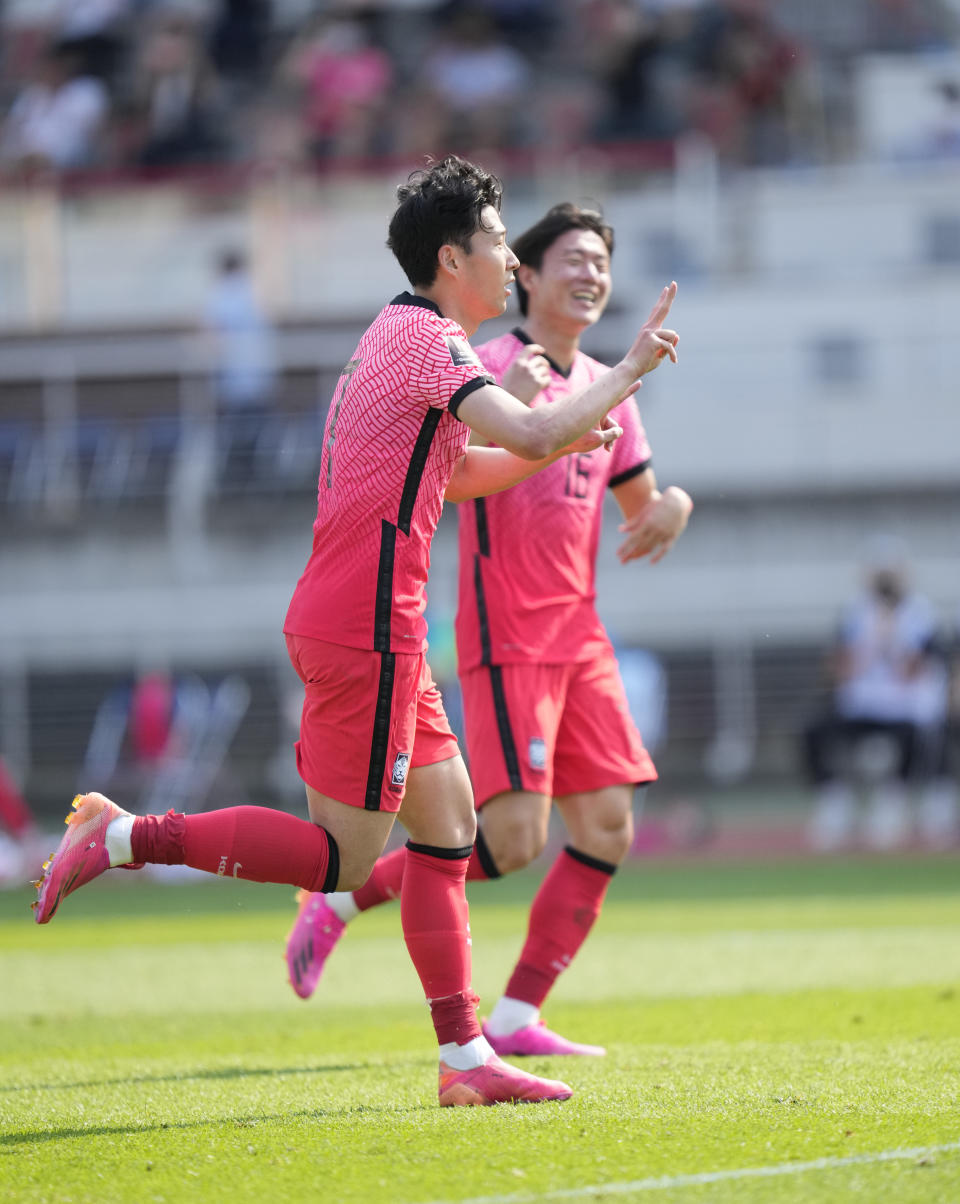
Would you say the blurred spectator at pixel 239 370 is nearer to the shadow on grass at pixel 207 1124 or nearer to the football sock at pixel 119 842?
the football sock at pixel 119 842

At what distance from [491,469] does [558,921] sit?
5.63 ft

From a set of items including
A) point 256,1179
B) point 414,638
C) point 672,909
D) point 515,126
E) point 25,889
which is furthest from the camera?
point 515,126

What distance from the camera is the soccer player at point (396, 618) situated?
442 cm

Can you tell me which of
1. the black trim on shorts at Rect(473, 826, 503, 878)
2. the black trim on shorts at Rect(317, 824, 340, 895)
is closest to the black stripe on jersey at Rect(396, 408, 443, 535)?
the black trim on shorts at Rect(317, 824, 340, 895)

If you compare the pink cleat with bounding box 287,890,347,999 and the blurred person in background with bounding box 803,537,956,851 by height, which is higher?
the pink cleat with bounding box 287,890,347,999

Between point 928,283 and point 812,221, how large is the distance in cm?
148

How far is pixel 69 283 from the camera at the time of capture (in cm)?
1808

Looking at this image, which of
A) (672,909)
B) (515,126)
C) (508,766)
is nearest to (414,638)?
(508,766)

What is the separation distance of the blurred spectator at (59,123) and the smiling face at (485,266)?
17342 mm

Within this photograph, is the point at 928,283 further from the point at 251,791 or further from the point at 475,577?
the point at 475,577

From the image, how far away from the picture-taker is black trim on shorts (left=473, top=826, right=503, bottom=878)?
5.65m

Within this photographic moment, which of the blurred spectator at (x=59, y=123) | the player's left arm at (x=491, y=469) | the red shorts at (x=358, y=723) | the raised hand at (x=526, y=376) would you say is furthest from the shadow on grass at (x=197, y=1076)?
the blurred spectator at (x=59, y=123)

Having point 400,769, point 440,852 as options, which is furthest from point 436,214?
point 440,852

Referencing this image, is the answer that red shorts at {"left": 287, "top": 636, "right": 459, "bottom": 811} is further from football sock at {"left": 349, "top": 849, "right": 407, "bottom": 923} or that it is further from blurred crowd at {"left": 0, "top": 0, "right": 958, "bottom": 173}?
blurred crowd at {"left": 0, "top": 0, "right": 958, "bottom": 173}
